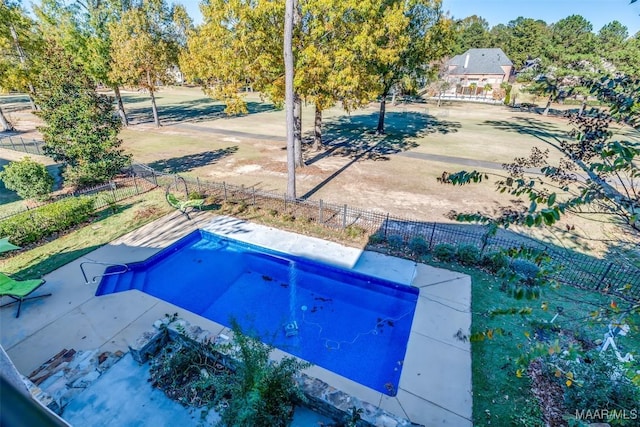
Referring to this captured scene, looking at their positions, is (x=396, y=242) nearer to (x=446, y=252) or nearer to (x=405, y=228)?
(x=405, y=228)

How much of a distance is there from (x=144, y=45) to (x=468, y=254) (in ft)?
80.5

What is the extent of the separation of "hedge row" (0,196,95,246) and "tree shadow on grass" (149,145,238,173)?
6.61m

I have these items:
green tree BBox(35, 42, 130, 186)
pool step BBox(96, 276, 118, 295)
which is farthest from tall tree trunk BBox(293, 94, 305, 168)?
pool step BBox(96, 276, 118, 295)

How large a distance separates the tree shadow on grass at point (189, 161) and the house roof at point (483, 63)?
56240 millimetres

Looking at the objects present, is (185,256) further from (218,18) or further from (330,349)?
(218,18)

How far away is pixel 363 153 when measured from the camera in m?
22.8

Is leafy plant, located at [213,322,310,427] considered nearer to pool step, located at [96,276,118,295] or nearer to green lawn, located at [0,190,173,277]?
pool step, located at [96,276,118,295]

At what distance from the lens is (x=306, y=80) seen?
14953 millimetres

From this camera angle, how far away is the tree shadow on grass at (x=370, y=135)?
2217cm

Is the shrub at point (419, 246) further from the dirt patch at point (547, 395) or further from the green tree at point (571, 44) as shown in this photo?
the green tree at point (571, 44)

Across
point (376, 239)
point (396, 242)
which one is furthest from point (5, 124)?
point (396, 242)

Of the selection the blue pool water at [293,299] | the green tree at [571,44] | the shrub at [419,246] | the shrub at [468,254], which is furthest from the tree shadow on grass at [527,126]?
the blue pool water at [293,299]

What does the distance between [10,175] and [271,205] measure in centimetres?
1017

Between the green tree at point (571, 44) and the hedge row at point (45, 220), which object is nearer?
the hedge row at point (45, 220)
